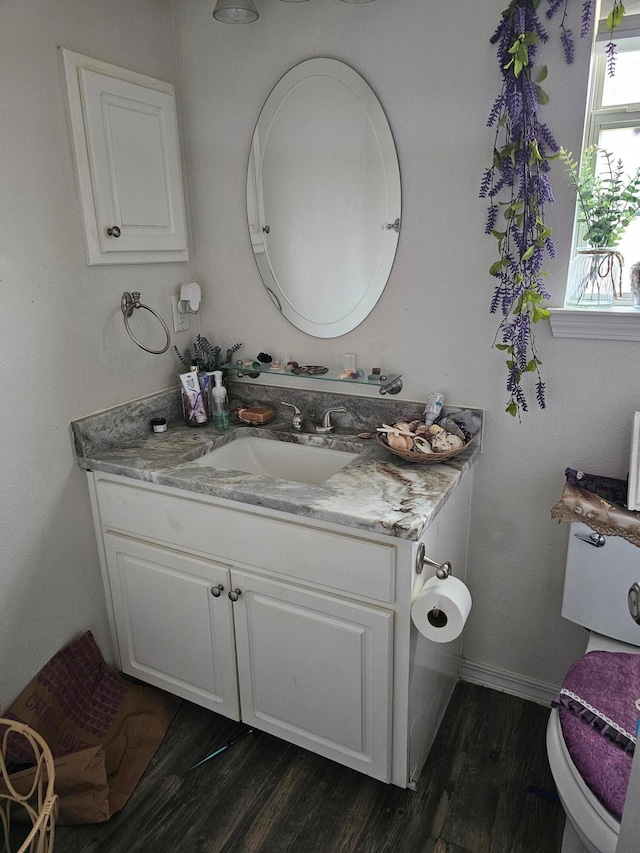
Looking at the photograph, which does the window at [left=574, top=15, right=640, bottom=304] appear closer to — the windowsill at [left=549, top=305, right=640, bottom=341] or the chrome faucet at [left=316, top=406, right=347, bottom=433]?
the windowsill at [left=549, top=305, right=640, bottom=341]

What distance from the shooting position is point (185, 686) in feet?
5.77

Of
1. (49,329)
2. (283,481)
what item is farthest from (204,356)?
(283,481)

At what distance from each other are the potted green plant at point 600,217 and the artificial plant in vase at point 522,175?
84 millimetres

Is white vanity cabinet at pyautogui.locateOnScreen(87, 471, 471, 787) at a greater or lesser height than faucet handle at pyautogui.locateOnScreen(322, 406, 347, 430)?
lesser

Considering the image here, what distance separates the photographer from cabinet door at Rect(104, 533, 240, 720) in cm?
162

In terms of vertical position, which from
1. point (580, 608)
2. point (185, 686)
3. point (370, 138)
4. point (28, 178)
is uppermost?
point (370, 138)

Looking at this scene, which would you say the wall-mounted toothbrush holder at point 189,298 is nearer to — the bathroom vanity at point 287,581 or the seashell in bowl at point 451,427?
the bathroom vanity at point 287,581

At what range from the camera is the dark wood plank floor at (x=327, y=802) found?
4.72 ft

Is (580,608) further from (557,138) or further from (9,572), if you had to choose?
(9,572)

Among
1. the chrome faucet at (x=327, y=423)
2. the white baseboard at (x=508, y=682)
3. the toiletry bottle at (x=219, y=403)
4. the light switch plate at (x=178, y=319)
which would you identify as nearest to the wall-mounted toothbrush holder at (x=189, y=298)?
the light switch plate at (x=178, y=319)

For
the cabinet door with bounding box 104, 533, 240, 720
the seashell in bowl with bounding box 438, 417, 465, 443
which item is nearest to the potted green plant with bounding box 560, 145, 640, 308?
the seashell in bowl with bounding box 438, 417, 465, 443

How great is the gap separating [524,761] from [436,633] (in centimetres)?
63

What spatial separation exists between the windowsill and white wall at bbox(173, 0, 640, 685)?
0.03 meters

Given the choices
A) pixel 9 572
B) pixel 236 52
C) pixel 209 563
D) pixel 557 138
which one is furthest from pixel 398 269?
pixel 9 572
